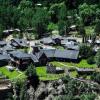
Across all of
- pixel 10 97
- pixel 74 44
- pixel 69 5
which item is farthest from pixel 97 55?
pixel 69 5

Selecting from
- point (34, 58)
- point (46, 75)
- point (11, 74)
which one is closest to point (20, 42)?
point (34, 58)

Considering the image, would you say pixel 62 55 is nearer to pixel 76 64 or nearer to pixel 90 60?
pixel 76 64

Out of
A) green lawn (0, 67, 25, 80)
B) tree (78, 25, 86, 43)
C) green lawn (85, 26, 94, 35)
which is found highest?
tree (78, 25, 86, 43)

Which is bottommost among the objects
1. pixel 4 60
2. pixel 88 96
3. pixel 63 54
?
pixel 88 96

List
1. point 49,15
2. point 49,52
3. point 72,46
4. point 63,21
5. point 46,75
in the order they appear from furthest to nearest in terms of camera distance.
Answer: point 49,15 < point 63,21 < point 72,46 < point 49,52 < point 46,75

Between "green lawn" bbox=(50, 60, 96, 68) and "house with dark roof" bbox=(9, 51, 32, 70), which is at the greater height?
"house with dark roof" bbox=(9, 51, 32, 70)

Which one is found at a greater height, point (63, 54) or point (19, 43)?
point (19, 43)

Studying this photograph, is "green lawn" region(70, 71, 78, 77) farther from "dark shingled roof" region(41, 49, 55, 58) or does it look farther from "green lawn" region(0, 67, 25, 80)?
"dark shingled roof" region(41, 49, 55, 58)

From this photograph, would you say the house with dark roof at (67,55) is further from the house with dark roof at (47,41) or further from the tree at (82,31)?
the tree at (82,31)

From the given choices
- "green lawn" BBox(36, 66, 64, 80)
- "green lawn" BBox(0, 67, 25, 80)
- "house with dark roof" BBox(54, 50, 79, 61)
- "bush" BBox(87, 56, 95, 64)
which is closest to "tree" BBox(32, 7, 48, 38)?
"house with dark roof" BBox(54, 50, 79, 61)

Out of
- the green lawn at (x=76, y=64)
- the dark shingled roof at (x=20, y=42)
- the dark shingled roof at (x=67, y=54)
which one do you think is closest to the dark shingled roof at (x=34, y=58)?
the green lawn at (x=76, y=64)
